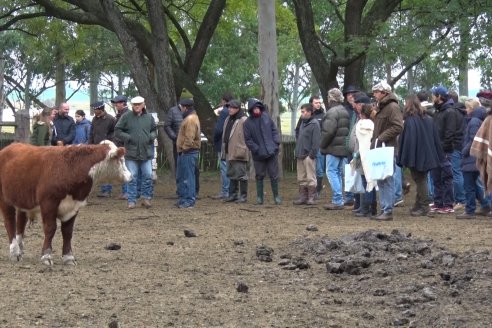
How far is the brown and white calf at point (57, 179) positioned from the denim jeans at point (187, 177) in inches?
278

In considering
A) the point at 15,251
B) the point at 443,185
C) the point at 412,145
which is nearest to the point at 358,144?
the point at 412,145

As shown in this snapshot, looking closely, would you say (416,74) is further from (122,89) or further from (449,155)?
(449,155)

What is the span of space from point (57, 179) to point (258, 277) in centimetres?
243

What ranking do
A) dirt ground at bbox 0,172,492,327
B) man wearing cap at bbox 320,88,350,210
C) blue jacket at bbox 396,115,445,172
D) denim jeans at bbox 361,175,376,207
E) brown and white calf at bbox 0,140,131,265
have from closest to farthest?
dirt ground at bbox 0,172,492,327 → brown and white calf at bbox 0,140,131,265 → blue jacket at bbox 396,115,445,172 → denim jeans at bbox 361,175,376,207 → man wearing cap at bbox 320,88,350,210

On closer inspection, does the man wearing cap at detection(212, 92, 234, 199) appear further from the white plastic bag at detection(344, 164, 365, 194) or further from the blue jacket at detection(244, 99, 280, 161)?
the white plastic bag at detection(344, 164, 365, 194)

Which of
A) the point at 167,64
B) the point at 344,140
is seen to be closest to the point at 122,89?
the point at 167,64

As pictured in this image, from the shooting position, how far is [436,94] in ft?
57.2

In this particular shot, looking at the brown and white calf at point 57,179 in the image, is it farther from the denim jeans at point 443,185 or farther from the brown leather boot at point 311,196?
the brown leather boot at point 311,196

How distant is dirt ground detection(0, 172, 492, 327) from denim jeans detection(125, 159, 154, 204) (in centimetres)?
210

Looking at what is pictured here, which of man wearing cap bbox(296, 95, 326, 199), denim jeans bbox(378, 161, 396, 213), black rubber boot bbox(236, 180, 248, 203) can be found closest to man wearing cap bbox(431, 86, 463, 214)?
denim jeans bbox(378, 161, 396, 213)

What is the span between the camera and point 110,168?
39.0ft

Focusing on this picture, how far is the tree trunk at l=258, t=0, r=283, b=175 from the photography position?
2573 cm

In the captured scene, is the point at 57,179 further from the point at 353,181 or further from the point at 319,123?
the point at 319,123

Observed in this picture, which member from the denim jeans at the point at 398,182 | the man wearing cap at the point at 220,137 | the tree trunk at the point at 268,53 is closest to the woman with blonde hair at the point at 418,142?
the denim jeans at the point at 398,182
